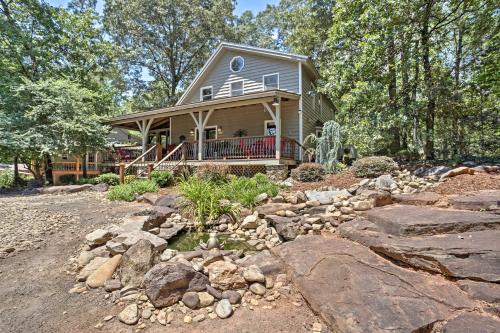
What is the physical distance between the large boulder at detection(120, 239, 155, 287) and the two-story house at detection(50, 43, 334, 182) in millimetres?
6610

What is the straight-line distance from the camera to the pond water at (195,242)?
4.72 m

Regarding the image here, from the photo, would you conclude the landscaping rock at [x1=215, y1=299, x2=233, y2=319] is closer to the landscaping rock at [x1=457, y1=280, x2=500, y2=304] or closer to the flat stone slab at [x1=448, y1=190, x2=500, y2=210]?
the landscaping rock at [x1=457, y1=280, x2=500, y2=304]

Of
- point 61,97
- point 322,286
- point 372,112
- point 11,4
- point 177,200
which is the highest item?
point 11,4

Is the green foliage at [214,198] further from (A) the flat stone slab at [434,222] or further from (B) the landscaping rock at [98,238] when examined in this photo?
(A) the flat stone slab at [434,222]

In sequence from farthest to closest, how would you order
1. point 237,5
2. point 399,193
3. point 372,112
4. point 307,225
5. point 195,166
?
point 237,5 < point 195,166 < point 372,112 < point 399,193 < point 307,225

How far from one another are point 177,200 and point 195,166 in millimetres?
4568

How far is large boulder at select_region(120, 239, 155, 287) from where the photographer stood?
3.22 m

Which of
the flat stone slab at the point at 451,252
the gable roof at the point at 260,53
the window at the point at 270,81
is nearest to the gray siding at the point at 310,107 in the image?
the gable roof at the point at 260,53

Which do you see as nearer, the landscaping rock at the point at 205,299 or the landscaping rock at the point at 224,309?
the landscaping rock at the point at 224,309

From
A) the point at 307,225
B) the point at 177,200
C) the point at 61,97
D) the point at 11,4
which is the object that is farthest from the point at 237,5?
the point at 307,225

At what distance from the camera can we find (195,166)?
440 inches

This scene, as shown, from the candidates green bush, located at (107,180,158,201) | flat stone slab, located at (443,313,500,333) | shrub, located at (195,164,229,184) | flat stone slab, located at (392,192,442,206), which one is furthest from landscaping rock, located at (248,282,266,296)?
green bush, located at (107,180,158,201)

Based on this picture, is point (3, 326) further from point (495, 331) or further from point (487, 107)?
point (487, 107)

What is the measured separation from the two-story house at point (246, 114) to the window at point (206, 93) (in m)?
0.06
